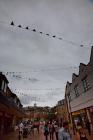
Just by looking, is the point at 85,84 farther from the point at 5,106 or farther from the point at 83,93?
the point at 5,106

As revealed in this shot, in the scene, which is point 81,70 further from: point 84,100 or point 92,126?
point 92,126

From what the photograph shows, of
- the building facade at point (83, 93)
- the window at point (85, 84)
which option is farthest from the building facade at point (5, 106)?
the window at point (85, 84)

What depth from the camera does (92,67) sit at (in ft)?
60.5

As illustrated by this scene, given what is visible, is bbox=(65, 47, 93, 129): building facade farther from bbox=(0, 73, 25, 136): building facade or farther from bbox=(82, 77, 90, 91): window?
bbox=(0, 73, 25, 136): building facade

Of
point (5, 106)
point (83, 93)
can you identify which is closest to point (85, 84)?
point (83, 93)

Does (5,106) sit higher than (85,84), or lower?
lower

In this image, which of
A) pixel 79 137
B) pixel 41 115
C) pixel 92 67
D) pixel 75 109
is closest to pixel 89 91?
pixel 92 67

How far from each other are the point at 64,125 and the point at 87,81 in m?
15.0

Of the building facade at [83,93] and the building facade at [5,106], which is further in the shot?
the building facade at [83,93]

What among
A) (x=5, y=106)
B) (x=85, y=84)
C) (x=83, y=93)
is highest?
(x=85, y=84)

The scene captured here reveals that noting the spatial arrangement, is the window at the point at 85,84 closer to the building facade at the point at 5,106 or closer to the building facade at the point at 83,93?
the building facade at the point at 83,93

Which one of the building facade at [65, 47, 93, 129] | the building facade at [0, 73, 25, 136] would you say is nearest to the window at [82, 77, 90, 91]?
the building facade at [65, 47, 93, 129]

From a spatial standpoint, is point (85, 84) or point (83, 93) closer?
point (85, 84)

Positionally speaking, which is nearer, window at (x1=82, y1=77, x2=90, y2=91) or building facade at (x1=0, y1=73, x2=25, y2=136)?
building facade at (x1=0, y1=73, x2=25, y2=136)
